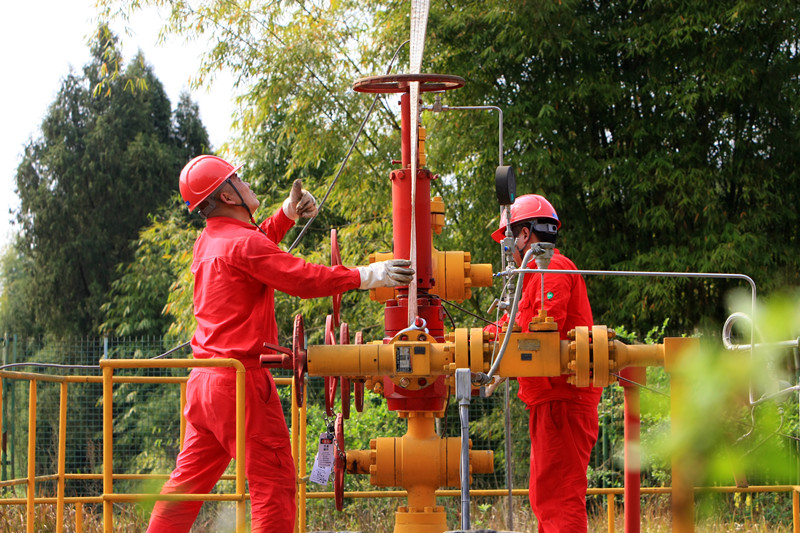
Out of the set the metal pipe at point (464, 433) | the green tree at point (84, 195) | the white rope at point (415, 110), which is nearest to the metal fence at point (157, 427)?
the white rope at point (415, 110)

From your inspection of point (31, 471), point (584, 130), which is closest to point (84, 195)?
point (584, 130)

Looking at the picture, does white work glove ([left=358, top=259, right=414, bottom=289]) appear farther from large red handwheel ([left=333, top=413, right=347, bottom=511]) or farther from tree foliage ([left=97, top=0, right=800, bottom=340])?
tree foliage ([left=97, top=0, right=800, bottom=340])

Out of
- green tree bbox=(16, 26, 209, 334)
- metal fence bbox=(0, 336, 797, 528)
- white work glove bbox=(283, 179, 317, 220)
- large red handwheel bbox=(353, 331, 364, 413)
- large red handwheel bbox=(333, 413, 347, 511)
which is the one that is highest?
green tree bbox=(16, 26, 209, 334)

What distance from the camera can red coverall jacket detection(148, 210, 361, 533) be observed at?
3.31 meters

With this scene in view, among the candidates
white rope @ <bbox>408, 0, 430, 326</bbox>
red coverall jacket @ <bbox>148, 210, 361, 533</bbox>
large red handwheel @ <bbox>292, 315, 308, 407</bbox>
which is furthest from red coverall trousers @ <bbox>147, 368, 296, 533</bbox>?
white rope @ <bbox>408, 0, 430, 326</bbox>

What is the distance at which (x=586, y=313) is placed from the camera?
4062mm

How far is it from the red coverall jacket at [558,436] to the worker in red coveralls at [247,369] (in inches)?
26.9

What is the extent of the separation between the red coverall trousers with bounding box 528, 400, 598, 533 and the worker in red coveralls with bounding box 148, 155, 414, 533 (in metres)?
0.95

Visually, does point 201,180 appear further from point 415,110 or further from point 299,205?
point 415,110

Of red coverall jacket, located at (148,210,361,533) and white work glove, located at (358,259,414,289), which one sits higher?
white work glove, located at (358,259,414,289)

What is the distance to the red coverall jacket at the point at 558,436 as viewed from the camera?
12.5ft

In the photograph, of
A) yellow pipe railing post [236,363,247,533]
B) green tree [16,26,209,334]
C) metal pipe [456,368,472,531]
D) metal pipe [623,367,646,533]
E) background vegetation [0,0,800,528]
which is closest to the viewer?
metal pipe [456,368,472,531]

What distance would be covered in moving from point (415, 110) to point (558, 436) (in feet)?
4.96

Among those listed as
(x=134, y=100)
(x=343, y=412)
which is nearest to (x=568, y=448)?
(x=343, y=412)
